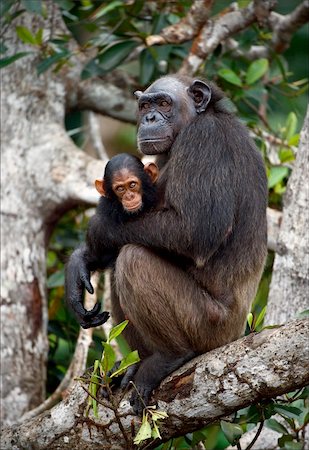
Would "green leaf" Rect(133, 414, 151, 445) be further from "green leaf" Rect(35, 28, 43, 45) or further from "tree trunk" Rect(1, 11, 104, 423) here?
"green leaf" Rect(35, 28, 43, 45)

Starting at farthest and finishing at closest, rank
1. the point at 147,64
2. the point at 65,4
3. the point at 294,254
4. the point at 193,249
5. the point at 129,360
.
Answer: the point at 147,64
the point at 65,4
the point at 294,254
the point at 193,249
the point at 129,360

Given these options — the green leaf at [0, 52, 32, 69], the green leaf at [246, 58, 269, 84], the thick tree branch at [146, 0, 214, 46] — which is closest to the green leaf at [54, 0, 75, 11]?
the green leaf at [0, 52, 32, 69]

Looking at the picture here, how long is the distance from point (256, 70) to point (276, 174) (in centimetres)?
102

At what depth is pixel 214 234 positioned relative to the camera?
5.48 m

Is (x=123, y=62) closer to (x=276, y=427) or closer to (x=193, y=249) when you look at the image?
(x=193, y=249)

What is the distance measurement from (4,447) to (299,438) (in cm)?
184

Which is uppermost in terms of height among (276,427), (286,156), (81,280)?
(81,280)

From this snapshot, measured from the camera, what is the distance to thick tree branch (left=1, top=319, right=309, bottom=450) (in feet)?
14.9

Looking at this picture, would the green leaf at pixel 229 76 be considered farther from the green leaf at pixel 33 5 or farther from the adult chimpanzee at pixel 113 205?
the adult chimpanzee at pixel 113 205

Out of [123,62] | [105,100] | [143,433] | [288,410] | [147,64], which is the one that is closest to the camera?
[143,433]

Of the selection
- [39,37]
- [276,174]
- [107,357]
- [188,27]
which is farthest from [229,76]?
[107,357]

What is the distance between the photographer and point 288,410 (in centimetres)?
521

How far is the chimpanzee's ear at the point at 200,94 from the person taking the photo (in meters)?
5.95

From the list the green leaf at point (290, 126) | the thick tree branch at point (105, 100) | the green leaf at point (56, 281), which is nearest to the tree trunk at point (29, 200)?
the green leaf at point (56, 281)
